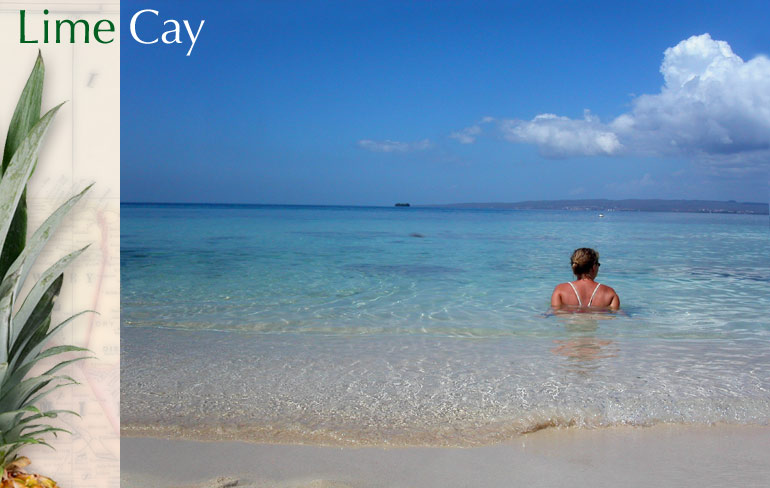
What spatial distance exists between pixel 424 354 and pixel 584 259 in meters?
2.73

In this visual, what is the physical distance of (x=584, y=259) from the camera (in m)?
6.65

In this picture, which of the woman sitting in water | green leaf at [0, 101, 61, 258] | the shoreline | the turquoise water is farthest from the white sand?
the woman sitting in water

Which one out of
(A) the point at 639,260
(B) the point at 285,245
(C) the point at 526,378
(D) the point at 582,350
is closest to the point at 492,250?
(A) the point at 639,260

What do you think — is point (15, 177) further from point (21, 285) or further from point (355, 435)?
point (355, 435)

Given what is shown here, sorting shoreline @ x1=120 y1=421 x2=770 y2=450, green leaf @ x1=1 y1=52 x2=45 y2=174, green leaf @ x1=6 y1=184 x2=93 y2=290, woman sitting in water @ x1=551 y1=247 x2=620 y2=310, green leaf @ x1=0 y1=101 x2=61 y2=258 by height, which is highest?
green leaf @ x1=1 y1=52 x2=45 y2=174

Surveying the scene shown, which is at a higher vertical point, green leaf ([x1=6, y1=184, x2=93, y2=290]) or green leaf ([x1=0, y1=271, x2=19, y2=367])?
green leaf ([x1=6, y1=184, x2=93, y2=290])

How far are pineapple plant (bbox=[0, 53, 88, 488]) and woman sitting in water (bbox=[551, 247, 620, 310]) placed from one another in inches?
220

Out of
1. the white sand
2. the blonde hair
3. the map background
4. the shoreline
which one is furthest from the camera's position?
the blonde hair

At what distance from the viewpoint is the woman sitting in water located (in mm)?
6629

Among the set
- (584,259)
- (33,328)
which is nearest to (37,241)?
(33,328)

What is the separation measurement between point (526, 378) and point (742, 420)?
3.99 feet

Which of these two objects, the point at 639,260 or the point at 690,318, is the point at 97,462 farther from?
the point at 639,260

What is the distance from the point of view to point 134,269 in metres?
9.86

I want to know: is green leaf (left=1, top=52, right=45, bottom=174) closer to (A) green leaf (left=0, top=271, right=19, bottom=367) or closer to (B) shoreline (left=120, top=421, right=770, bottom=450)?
(A) green leaf (left=0, top=271, right=19, bottom=367)
